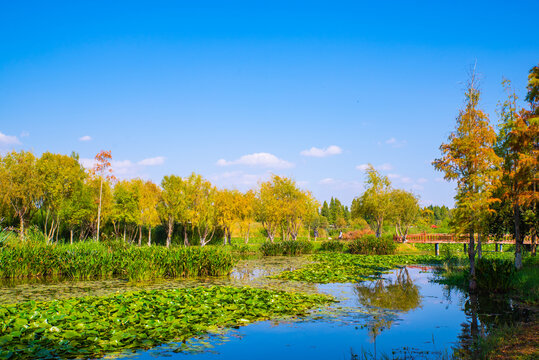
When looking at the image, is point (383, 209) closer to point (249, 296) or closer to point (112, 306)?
point (249, 296)

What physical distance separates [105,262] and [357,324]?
46.7 feet

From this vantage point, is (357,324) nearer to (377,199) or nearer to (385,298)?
(385,298)

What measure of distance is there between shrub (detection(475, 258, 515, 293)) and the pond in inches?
38.5

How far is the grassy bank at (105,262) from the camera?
18078 millimetres

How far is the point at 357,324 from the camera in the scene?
388 inches

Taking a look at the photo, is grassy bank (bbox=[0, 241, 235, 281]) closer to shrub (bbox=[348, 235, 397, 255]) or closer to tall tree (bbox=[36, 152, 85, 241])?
shrub (bbox=[348, 235, 397, 255])

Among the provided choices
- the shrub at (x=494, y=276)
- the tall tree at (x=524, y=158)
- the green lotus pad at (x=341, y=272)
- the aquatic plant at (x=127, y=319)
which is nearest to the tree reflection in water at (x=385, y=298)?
the green lotus pad at (x=341, y=272)

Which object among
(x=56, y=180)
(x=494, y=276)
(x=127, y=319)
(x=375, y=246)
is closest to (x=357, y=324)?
(x=127, y=319)

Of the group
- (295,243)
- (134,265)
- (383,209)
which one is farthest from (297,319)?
(383,209)

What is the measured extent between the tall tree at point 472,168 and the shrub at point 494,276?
43cm

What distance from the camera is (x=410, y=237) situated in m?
48.6

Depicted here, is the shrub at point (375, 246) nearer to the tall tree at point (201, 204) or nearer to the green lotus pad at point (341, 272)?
the green lotus pad at point (341, 272)

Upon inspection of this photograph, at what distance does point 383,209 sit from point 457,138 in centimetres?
3545

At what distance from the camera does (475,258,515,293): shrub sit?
1380 cm
